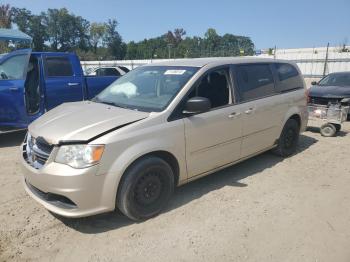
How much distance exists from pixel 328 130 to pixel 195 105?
5.30 meters

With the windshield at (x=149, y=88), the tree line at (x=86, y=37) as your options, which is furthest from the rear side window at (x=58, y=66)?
the tree line at (x=86, y=37)

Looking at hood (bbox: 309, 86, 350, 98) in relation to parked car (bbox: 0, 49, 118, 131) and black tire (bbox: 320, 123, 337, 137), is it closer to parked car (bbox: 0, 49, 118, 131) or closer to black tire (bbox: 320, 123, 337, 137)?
black tire (bbox: 320, 123, 337, 137)

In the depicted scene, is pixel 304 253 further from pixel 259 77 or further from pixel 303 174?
pixel 259 77

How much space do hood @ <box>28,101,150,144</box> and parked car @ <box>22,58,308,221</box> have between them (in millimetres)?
12

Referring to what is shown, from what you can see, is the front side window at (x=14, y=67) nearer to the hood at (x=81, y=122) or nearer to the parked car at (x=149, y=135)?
the parked car at (x=149, y=135)

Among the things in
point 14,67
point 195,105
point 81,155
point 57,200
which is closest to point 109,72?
point 14,67

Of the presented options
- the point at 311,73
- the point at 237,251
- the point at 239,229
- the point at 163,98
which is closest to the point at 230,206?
the point at 239,229

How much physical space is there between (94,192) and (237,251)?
1542 millimetres

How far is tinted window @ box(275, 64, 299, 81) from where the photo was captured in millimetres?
5814

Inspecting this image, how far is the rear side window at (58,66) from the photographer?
7.35 m

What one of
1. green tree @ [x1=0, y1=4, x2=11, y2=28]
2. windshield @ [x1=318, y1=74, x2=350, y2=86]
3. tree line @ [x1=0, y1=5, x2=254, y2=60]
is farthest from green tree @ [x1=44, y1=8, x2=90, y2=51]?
windshield @ [x1=318, y1=74, x2=350, y2=86]

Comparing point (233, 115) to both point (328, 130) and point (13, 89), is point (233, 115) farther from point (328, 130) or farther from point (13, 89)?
point (13, 89)

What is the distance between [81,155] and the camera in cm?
329

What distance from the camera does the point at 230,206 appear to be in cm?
420
